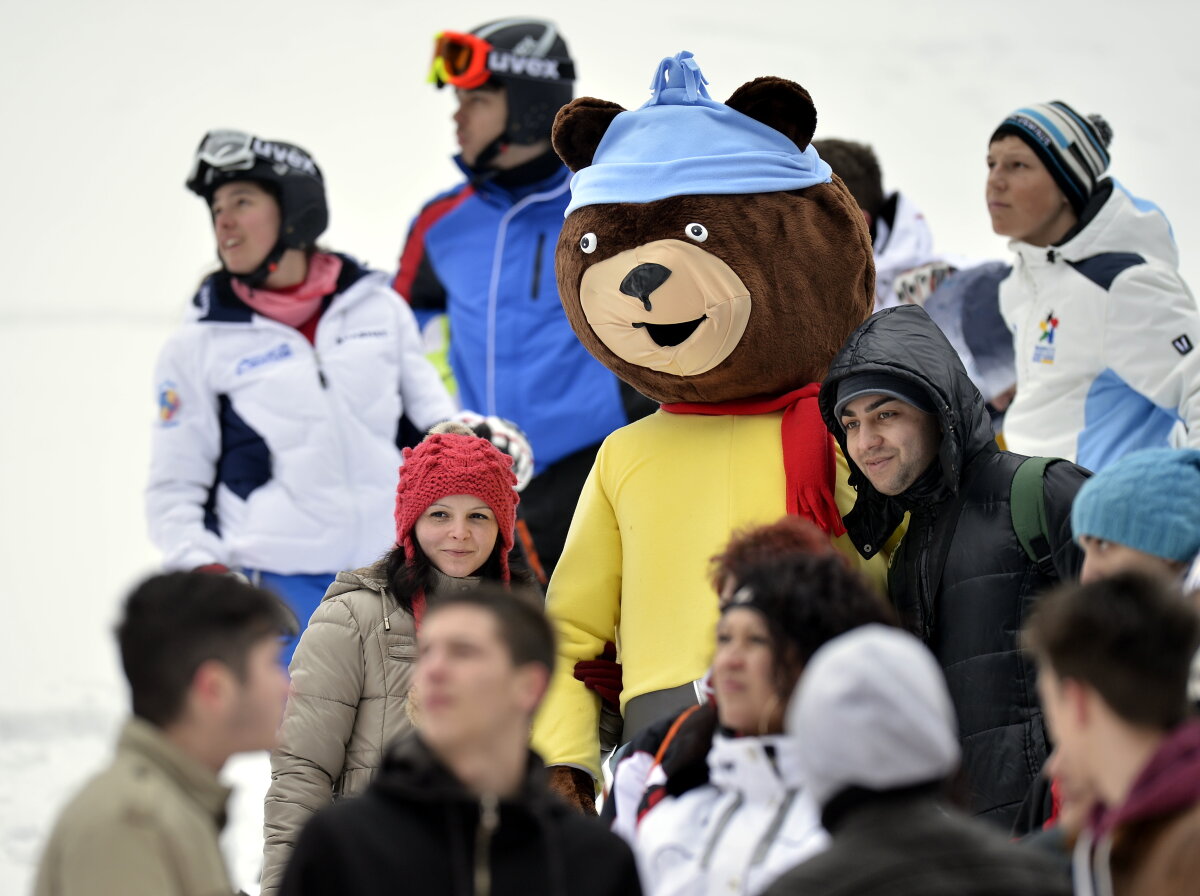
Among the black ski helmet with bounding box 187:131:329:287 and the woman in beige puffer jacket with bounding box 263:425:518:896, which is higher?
the black ski helmet with bounding box 187:131:329:287

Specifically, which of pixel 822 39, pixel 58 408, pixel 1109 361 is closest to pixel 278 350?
pixel 1109 361

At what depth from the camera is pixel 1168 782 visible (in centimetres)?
177

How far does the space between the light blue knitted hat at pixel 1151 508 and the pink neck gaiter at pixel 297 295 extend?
252cm

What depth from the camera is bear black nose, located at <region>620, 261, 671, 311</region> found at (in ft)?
10.3

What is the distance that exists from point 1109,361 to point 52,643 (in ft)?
12.7

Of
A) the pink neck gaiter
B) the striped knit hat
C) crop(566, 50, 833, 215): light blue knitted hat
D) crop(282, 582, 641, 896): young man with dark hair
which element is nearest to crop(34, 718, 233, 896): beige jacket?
crop(282, 582, 641, 896): young man with dark hair

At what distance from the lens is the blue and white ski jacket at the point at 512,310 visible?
4672mm

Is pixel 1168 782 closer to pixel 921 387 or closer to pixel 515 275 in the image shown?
pixel 921 387

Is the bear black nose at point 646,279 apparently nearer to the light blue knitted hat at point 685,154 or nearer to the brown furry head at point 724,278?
the brown furry head at point 724,278

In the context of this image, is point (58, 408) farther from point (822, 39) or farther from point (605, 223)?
point (605, 223)

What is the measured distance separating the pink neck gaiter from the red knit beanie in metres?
1.29

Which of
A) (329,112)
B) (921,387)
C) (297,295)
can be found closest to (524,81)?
(297,295)

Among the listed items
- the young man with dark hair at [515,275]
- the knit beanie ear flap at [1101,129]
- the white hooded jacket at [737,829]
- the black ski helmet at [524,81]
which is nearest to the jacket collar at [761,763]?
the white hooded jacket at [737,829]

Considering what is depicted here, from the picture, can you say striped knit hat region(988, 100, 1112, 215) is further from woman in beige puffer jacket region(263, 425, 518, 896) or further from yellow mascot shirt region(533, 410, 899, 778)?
woman in beige puffer jacket region(263, 425, 518, 896)
